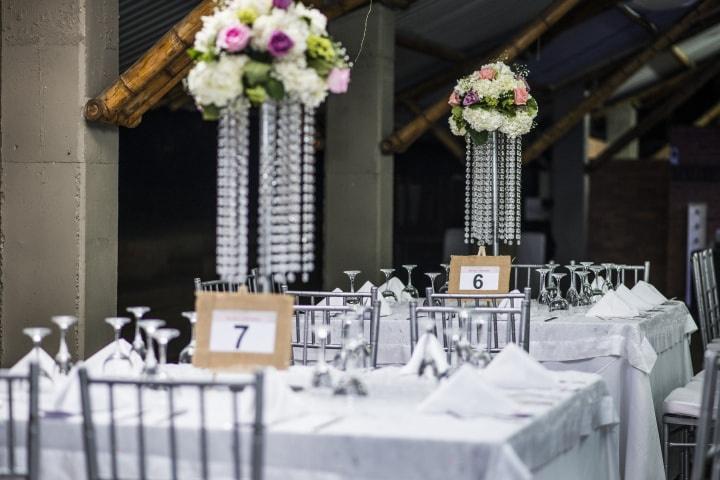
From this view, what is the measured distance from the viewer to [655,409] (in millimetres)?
5387

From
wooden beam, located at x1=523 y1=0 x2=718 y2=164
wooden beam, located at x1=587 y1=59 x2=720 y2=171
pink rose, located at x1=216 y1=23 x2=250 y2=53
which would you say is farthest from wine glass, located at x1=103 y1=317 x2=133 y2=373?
wooden beam, located at x1=587 y1=59 x2=720 y2=171

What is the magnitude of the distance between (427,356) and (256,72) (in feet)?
3.44

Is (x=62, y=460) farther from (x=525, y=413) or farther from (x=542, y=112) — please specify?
(x=542, y=112)

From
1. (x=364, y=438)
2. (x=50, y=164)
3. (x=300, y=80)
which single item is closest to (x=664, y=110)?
(x=50, y=164)

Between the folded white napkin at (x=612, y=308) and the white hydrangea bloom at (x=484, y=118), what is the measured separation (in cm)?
108

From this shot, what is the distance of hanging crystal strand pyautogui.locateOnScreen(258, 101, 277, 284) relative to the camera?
10.8 feet

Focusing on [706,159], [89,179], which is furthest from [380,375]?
[706,159]

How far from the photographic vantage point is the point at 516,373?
335 centimetres

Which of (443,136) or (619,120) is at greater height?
(619,120)

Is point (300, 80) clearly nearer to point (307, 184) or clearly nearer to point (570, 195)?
point (307, 184)

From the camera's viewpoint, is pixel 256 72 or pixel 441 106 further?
pixel 441 106

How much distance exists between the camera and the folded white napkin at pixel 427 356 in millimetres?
3523

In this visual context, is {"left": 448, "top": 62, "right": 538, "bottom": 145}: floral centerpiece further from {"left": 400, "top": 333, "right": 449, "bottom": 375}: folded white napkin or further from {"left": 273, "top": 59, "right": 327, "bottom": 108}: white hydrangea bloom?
{"left": 273, "top": 59, "right": 327, "bottom": 108}: white hydrangea bloom

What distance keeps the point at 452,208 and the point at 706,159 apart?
3.39m
